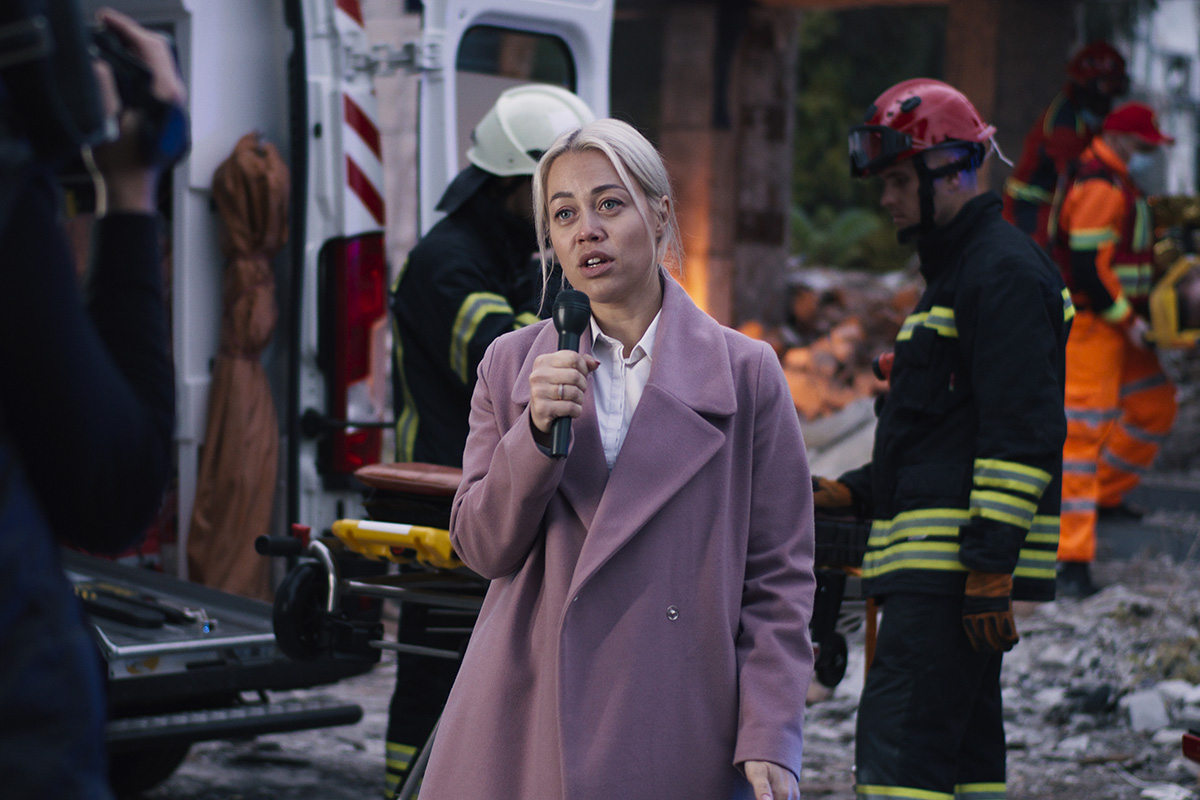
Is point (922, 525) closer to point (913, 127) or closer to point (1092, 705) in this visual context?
point (913, 127)

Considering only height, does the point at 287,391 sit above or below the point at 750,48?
below

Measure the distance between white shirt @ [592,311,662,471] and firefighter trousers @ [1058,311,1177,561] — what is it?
490 cm

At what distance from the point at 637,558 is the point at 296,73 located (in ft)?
10.3

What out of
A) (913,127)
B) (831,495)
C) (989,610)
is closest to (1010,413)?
(989,610)

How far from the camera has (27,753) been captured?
1.23 metres

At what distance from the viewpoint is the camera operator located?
1.23 meters

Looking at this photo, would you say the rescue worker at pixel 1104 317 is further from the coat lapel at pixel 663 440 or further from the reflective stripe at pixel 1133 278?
the coat lapel at pixel 663 440

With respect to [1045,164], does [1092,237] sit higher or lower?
lower

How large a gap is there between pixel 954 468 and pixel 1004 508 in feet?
0.63

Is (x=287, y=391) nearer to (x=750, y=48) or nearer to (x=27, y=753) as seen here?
(x=27, y=753)

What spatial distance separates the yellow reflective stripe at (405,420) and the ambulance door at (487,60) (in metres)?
0.48

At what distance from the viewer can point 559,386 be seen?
1.92 m

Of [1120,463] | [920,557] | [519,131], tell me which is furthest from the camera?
[1120,463]

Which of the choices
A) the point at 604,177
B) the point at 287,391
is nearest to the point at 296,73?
the point at 287,391
